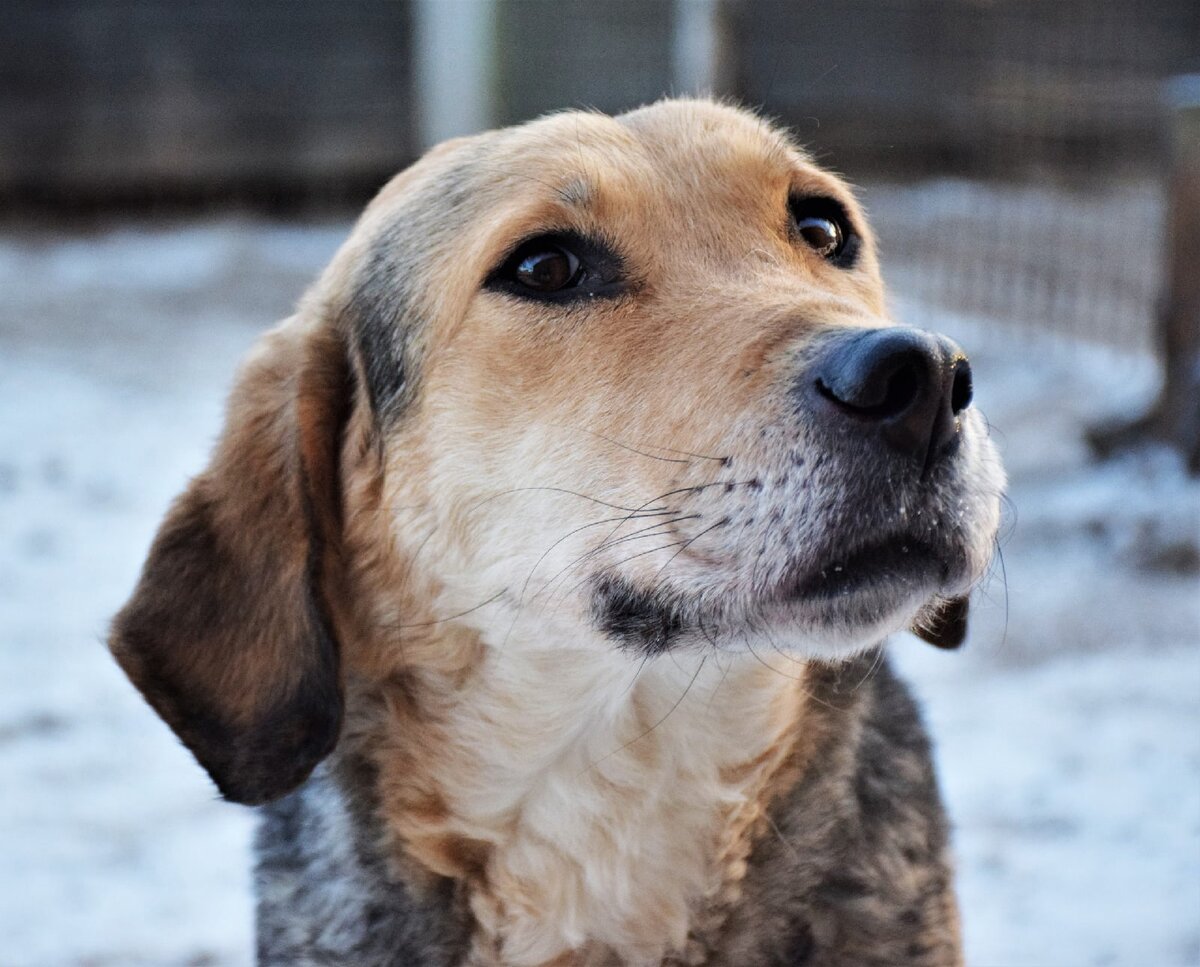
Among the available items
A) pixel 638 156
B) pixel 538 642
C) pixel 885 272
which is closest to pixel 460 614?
pixel 538 642

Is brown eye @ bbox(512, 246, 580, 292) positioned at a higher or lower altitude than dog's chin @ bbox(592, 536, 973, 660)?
higher

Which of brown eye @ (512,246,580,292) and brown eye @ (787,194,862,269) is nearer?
brown eye @ (512,246,580,292)

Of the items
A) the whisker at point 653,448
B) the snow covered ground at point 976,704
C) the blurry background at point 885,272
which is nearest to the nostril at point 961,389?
the whisker at point 653,448

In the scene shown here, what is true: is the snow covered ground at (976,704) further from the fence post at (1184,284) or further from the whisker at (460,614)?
the whisker at (460,614)

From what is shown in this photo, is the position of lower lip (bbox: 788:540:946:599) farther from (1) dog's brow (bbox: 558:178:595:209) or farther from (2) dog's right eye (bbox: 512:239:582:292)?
(1) dog's brow (bbox: 558:178:595:209)

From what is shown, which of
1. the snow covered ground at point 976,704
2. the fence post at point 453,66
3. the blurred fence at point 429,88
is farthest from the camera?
the fence post at point 453,66

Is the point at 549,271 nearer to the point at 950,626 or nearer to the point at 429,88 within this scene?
the point at 950,626

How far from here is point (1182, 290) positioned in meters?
6.43

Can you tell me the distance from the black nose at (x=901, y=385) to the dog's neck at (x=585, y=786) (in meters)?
0.67

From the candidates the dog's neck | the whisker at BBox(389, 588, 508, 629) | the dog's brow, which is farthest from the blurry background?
the dog's brow

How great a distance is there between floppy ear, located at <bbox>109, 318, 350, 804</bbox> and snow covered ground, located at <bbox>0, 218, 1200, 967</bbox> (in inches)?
54.3

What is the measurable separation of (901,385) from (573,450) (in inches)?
28.0

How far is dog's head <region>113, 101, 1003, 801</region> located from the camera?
2256 millimetres

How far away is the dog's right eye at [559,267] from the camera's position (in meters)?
2.75
